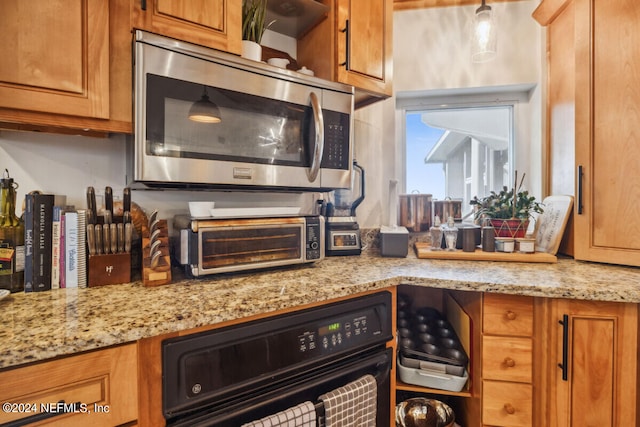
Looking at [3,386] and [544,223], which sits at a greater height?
[544,223]

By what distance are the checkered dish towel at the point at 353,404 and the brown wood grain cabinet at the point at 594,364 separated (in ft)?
2.00

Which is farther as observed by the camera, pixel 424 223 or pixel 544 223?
pixel 424 223

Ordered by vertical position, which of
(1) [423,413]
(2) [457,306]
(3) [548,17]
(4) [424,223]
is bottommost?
(1) [423,413]

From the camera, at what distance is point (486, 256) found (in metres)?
1.48

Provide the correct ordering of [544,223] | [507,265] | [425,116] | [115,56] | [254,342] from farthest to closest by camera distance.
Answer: [425,116], [544,223], [507,265], [115,56], [254,342]

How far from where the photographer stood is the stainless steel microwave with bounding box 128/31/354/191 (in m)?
0.96

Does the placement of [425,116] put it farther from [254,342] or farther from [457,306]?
[254,342]

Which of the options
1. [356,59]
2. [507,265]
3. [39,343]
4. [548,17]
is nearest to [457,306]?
[507,265]

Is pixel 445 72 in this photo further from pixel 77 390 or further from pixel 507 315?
pixel 77 390

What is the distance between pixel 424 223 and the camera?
188 cm

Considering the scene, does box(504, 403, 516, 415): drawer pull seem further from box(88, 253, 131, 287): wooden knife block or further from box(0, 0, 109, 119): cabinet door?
box(0, 0, 109, 119): cabinet door

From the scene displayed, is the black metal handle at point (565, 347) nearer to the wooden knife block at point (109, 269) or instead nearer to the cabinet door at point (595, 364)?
the cabinet door at point (595, 364)

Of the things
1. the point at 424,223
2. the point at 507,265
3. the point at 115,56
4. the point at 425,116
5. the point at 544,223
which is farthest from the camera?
the point at 425,116

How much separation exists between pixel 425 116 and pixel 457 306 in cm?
118
